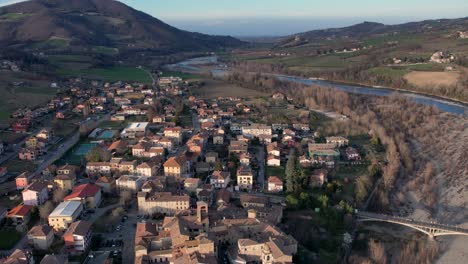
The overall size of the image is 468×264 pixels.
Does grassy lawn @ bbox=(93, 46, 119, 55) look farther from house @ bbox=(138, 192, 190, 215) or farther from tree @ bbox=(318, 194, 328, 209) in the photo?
tree @ bbox=(318, 194, 328, 209)

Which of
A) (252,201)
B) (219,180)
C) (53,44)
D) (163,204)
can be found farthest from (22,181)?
(53,44)

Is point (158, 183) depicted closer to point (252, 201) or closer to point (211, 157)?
point (252, 201)

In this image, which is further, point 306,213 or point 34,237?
point 306,213

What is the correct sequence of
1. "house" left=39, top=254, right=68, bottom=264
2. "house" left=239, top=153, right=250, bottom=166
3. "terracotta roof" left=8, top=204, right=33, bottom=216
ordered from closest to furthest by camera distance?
1. "house" left=39, top=254, right=68, bottom=264
2. "terracotta roof" left=8, top=204, right=33, bottom=216
3. "house" left=239, top=153, right=250, bottom=166

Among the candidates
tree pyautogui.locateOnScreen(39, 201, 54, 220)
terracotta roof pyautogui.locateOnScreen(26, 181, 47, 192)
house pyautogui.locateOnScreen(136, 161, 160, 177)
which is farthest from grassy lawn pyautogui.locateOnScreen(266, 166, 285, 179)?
terracotta roof pyautogui.locateOnScreen(26, 181, 47, 192)

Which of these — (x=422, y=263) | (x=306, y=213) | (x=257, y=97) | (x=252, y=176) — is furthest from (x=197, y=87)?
(x=422, y=263)

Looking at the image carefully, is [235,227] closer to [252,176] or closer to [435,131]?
[252,176]
